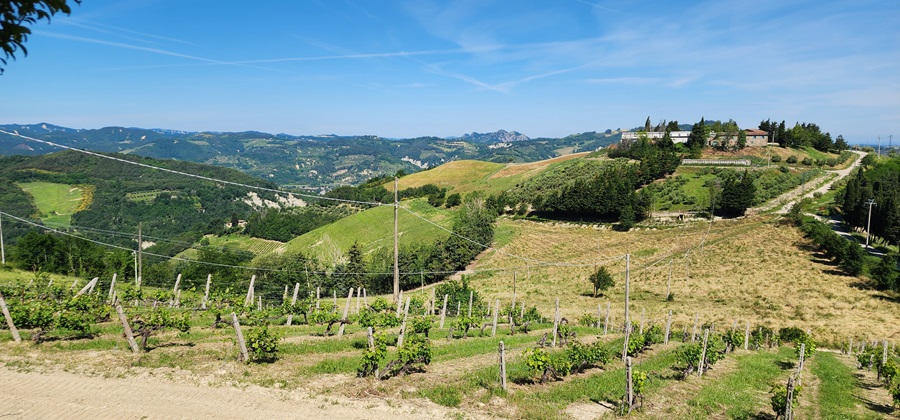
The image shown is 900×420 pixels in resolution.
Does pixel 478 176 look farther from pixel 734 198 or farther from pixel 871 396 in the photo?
pixel 871 396

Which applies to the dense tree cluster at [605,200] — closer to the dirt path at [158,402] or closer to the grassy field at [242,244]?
the dirt path at [158,402]

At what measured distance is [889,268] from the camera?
41.2 m

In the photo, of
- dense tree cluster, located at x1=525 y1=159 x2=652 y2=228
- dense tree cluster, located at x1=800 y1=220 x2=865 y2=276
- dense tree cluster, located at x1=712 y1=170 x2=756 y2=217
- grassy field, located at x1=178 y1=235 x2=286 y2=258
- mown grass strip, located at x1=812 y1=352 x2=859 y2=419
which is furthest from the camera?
grassy field, located at x1=178 y1=235 x2=286 y2=258

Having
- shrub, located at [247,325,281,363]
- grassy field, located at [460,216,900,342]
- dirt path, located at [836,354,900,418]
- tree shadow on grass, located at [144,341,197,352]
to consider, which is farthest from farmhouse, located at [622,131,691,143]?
tree shadow on grass, located at [144,341,197,352]

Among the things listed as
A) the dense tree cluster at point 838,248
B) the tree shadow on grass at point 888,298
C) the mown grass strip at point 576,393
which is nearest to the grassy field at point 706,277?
the tree shadow on grass at point 888,298

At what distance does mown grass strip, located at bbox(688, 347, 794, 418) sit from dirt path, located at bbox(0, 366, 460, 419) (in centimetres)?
907

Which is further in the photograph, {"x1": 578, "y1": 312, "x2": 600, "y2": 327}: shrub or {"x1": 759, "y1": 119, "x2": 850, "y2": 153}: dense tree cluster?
{"x1": 759, "y1": 119, "x2": 850, "y2": 153}: dense tree cluster

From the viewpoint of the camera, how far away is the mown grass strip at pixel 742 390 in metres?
14.7

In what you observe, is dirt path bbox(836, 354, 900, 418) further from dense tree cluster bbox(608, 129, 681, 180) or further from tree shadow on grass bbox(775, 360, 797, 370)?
dense tree cluster bbox(608, 129, 681, 180)

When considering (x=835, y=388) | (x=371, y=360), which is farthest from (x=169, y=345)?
(x=835, y=388)

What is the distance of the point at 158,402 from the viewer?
1202 centimetres

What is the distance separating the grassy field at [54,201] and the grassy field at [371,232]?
123 metres

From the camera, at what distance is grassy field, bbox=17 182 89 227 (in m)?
166

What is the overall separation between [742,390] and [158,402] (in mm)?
19917
